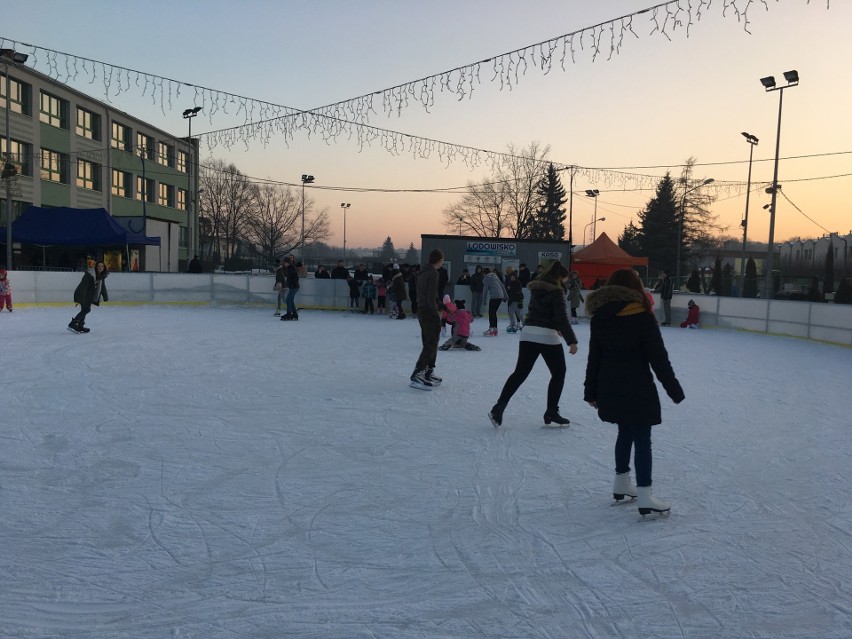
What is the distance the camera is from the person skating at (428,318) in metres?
7.52

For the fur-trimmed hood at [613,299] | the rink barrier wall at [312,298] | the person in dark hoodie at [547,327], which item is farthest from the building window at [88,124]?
the fur-trimmed hood at [613,299]

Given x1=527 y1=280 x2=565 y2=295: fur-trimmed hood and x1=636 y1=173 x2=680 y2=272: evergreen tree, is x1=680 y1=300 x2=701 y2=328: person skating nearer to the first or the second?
x1=527 y1=280 x2=565 y2=295: fur-trimmed hood

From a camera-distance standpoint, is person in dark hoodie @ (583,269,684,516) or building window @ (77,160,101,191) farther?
building window @ (77,160,101,191)

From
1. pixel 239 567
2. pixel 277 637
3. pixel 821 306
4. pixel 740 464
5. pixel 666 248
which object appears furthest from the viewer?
pixel 666 248

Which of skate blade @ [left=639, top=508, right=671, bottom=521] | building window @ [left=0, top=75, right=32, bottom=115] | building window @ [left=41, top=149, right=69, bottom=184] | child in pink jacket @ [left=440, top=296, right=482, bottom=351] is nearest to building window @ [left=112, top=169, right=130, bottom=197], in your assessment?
building window @ [left=41, top=149, right=69, bottom=184]

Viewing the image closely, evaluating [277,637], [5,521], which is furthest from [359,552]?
[5,521]

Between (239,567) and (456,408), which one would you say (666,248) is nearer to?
(456,408)

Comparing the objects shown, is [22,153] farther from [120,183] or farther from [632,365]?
[632,365]

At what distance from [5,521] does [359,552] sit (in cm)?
195

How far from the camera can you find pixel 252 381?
8.27m

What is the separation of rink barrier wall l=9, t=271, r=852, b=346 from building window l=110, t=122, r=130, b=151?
22.2m

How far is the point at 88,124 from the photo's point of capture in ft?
124

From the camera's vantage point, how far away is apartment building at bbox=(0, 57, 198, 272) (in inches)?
1230

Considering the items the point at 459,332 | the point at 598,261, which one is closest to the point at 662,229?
the point at 598,261
